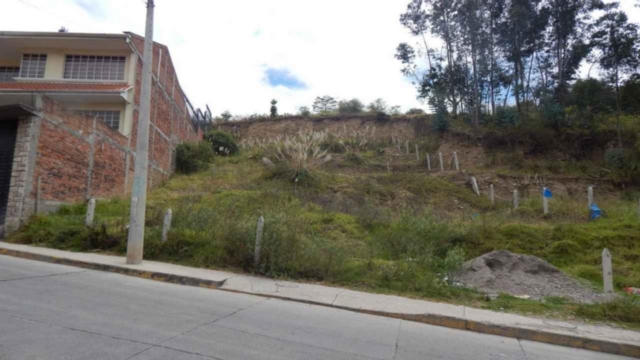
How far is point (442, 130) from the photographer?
29266mm

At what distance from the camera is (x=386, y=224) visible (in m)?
13.3

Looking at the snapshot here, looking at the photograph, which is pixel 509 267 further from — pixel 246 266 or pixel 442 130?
pixel 442 130

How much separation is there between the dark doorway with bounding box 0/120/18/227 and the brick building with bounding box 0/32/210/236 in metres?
0.03

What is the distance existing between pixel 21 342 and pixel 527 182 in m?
23.1

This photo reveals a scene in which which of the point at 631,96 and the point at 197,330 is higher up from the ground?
the point at 631,96

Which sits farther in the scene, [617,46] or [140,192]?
[617,46]

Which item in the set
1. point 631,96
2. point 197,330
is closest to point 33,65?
point 197,330

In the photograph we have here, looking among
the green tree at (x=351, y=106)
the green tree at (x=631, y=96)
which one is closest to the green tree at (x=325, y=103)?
the green tree at (x=351, y=106)

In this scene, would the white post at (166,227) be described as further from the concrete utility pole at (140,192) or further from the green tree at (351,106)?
the green tree at (351,106)

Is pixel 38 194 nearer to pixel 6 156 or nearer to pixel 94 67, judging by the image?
pixel 6 156

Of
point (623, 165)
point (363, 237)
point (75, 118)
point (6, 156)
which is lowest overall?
point (363, 237)

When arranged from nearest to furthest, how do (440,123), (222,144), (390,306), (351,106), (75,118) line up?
(390,306)
(75,118)
(440,123)
(222,144)
(351,106)

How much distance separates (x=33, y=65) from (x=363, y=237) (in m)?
20.7

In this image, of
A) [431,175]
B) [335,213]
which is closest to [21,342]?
[335,213]
